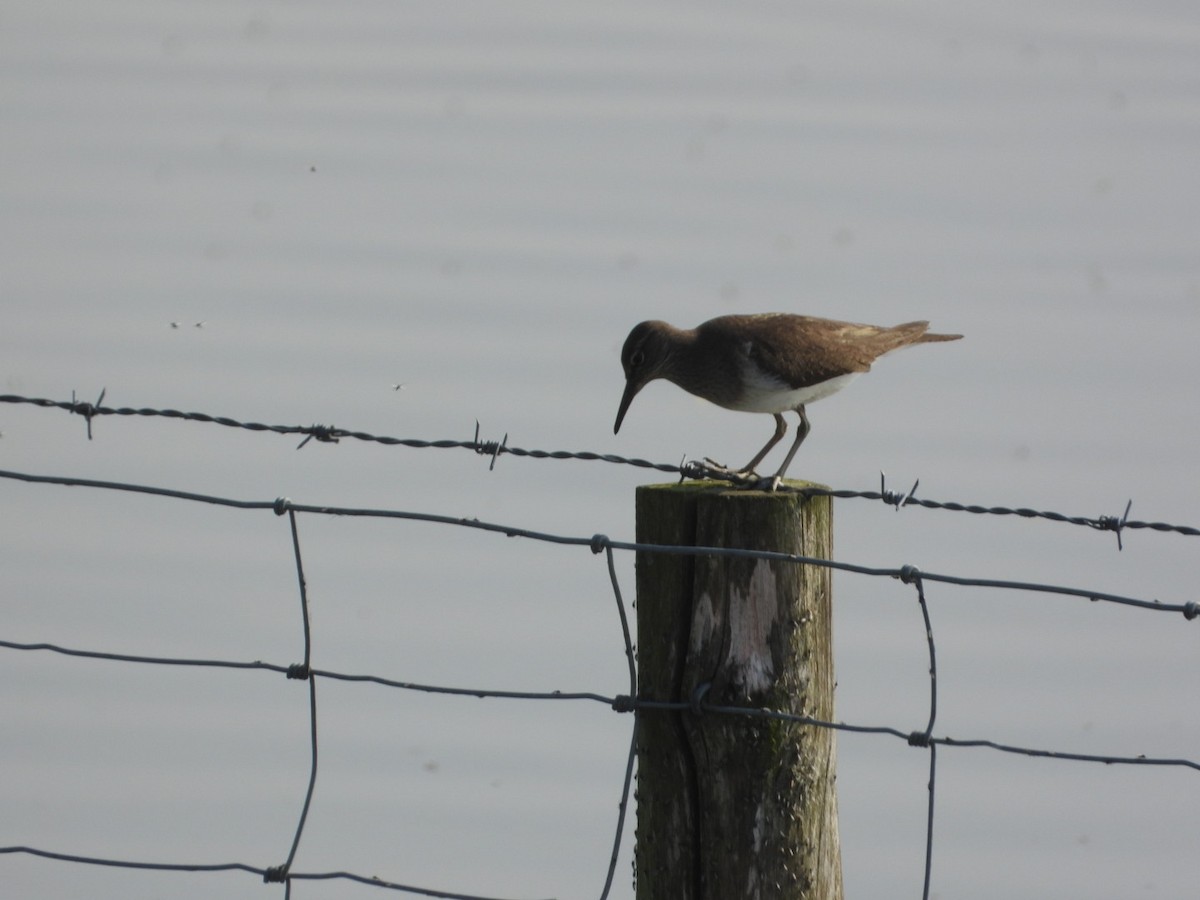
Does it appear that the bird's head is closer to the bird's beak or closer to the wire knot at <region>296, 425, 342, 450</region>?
the bird's beak

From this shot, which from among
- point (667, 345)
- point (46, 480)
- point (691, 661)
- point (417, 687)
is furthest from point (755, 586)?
point (667, 345)

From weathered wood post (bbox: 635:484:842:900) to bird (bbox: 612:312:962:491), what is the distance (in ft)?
5.39

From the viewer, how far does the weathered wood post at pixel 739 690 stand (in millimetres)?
3188

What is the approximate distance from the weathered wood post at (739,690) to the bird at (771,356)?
1643 millimetres

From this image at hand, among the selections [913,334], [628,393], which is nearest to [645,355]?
[628,393]

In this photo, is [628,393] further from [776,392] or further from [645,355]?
[776,392]

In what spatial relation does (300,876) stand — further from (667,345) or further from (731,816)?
(667,345)

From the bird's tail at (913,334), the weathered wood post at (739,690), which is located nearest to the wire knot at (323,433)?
the weathered wood post at (739,690)

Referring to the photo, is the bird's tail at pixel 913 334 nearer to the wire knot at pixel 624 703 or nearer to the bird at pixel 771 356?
the bird at pixel 771 356

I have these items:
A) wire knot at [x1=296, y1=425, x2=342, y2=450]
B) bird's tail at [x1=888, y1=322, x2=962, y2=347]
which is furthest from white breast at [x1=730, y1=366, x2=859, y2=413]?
wire knot at [x1=296, y1=425, x2=342, y2=450]

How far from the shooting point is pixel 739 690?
10.6 ft

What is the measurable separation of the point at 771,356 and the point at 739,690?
2.12 m

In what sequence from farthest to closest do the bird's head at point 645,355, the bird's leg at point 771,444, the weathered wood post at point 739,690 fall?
the bird's head at point 645,355
the bird's leg at point 771,444
the weathered wood post at point 739,690

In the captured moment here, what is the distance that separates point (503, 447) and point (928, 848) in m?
1.34
